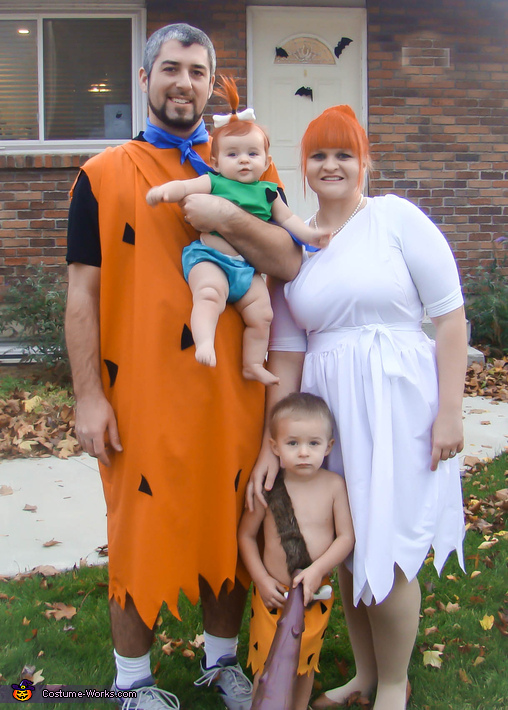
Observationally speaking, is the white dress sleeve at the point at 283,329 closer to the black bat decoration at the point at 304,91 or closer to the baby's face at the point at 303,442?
the baby's face at the point at 303,442

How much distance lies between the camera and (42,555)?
3334mm

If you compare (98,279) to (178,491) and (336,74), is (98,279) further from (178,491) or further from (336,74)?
(336,74)

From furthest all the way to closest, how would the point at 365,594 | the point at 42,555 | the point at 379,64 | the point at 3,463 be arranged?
Answer: the point at 379,64
the point at 3,463
the point at 42,555
the point at 365,594

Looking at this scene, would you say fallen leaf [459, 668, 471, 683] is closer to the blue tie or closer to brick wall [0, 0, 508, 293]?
the blue tie

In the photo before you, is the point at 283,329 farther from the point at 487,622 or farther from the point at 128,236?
the point at 487,622

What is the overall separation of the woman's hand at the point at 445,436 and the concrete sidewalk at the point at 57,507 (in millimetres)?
2007

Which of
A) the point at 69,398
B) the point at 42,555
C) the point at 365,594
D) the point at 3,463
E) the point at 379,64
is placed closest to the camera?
the point at 365,594

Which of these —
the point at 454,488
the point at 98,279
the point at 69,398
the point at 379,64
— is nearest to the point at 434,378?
the point at 454,488

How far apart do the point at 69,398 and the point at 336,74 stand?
4.22 meters

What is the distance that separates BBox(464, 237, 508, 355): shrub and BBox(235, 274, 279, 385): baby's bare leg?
205 inches

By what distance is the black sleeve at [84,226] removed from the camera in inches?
79.2

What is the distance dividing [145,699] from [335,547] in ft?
2.67

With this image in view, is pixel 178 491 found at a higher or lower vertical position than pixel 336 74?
lower

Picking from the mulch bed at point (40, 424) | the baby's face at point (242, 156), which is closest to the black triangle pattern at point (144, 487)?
the baby's face at point (242, 156)
